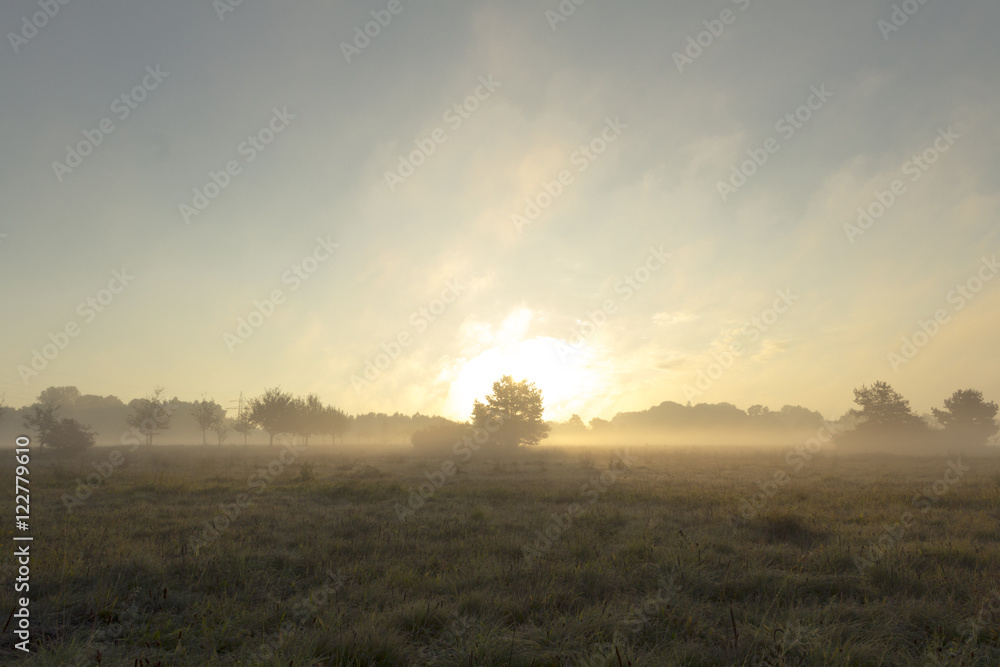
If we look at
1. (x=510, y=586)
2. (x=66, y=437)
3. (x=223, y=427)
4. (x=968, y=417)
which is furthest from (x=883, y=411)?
(x=223, y=427)

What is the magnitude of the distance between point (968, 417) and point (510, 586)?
8843 cm

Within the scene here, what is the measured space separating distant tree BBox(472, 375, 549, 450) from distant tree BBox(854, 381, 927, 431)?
4397cm

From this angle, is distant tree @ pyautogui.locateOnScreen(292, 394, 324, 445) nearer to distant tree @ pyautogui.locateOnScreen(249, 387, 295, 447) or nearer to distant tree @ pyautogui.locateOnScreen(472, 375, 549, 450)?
distant tree @ pyautogui.locateOnScreen(249, 387, 295, 447)

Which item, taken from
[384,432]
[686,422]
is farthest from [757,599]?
[686,422]

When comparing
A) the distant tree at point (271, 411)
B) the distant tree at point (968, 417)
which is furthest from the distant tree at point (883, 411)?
the distant tree at point (271, 411)

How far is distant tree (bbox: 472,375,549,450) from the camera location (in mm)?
56781

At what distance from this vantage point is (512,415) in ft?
187

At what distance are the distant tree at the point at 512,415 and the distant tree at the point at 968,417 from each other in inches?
2277

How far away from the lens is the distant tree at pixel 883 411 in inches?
2319

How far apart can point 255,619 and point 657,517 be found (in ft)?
27.6

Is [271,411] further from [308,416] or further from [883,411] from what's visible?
[883,411]

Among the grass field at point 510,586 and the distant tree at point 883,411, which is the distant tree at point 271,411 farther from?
the distant tree at point 883,411

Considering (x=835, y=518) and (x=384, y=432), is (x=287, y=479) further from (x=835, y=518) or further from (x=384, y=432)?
(x=384, y=432)

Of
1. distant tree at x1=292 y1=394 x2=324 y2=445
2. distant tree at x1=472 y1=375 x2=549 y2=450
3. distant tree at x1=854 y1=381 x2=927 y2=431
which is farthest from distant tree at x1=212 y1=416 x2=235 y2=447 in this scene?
distant tree at x1=854 y1=381 x2=927 y2=431
